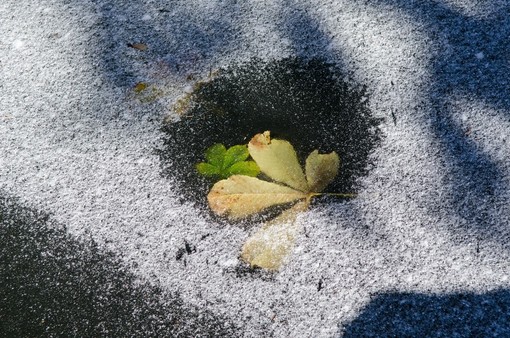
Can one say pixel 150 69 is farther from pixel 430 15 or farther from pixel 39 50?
pixel 430 15

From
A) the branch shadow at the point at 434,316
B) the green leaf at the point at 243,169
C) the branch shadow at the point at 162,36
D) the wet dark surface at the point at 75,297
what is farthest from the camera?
the branch shadow at the point at 162,36

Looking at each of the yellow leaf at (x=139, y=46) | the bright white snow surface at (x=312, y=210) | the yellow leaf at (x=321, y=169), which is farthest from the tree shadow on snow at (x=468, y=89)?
the yellow leaf at (x=139, y=46)

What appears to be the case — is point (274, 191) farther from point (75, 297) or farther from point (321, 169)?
point (75, 297)

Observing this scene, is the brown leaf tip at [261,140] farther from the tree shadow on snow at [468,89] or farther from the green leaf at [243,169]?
the tree shadow on snow at [468,89]

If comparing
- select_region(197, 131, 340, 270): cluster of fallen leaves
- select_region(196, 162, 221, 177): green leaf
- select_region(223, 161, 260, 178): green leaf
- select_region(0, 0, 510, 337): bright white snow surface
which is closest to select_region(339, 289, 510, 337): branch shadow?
select_region(0, 0, 510, 337): bright white snow surface

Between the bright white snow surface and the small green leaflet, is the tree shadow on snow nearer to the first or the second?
the bright white snow surface

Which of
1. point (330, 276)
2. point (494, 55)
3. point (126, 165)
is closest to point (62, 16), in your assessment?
point (126, 165)
